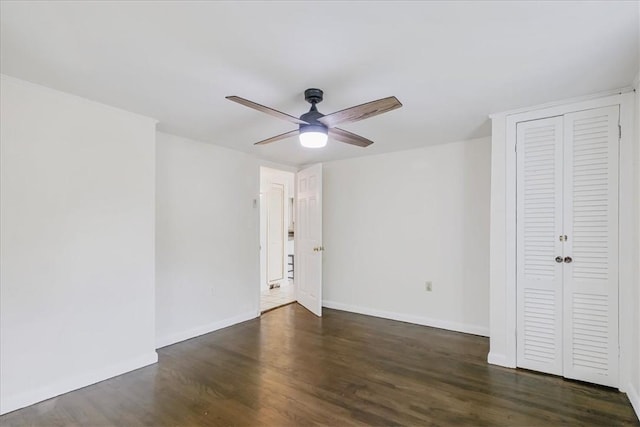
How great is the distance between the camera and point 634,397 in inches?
91.4

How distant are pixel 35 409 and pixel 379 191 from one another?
13.5 ft

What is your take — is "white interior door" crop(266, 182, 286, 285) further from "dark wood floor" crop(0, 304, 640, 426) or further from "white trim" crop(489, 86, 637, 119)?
"white trim" crop(489, 86, 637, 119)

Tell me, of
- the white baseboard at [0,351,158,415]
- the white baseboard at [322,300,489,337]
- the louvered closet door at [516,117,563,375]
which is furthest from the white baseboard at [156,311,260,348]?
the louvered closet door at [516,117,563,375]

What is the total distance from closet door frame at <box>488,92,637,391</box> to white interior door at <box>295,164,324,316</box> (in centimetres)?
234

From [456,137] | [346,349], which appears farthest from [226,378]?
[456,137]

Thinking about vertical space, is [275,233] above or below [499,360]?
above

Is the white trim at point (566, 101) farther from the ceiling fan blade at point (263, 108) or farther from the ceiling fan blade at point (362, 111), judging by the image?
the ceiling fan blade at point (263, 108)

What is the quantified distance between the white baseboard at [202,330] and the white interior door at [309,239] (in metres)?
0.85

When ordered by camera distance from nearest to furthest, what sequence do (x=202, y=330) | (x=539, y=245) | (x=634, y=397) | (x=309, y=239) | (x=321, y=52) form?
1. (x=321, y=52)
2. (x=634, y=397)
3. (x=539, y=245)
4. (x=202, y=330)
5. (x=309, y=239)

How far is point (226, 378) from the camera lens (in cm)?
277

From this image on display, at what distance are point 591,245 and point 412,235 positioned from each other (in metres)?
1.99

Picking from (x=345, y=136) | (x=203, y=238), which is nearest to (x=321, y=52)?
(x=345, y=136)

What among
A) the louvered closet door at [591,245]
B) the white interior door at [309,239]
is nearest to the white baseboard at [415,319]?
the white interior door at [309,239]

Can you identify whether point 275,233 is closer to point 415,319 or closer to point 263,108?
point 415,319
